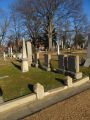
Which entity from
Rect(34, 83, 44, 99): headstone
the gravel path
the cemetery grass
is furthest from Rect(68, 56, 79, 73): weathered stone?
the gravel path

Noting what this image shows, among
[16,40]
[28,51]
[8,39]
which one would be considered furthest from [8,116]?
[8,39]

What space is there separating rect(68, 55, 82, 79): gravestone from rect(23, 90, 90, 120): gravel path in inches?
201

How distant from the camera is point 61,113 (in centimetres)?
891

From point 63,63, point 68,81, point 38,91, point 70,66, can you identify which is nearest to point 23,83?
point 68,81

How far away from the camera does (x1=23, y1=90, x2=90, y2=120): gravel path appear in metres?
8.48

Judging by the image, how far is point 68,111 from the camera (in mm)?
9062

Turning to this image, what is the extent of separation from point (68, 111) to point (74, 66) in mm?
7367

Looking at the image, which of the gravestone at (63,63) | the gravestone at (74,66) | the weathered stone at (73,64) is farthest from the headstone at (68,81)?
the gravestone at (63,63)

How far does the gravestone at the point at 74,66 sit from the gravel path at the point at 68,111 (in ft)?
16.8

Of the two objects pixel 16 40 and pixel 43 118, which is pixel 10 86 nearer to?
pixel 43 118

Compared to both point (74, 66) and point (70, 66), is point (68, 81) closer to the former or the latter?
point (74, 66)

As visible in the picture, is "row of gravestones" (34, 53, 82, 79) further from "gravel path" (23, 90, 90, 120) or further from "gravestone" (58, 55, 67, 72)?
"gravel path" (23, 90, 90, 120)

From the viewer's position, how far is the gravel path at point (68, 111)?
848 centimetres

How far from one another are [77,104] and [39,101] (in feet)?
6.43
